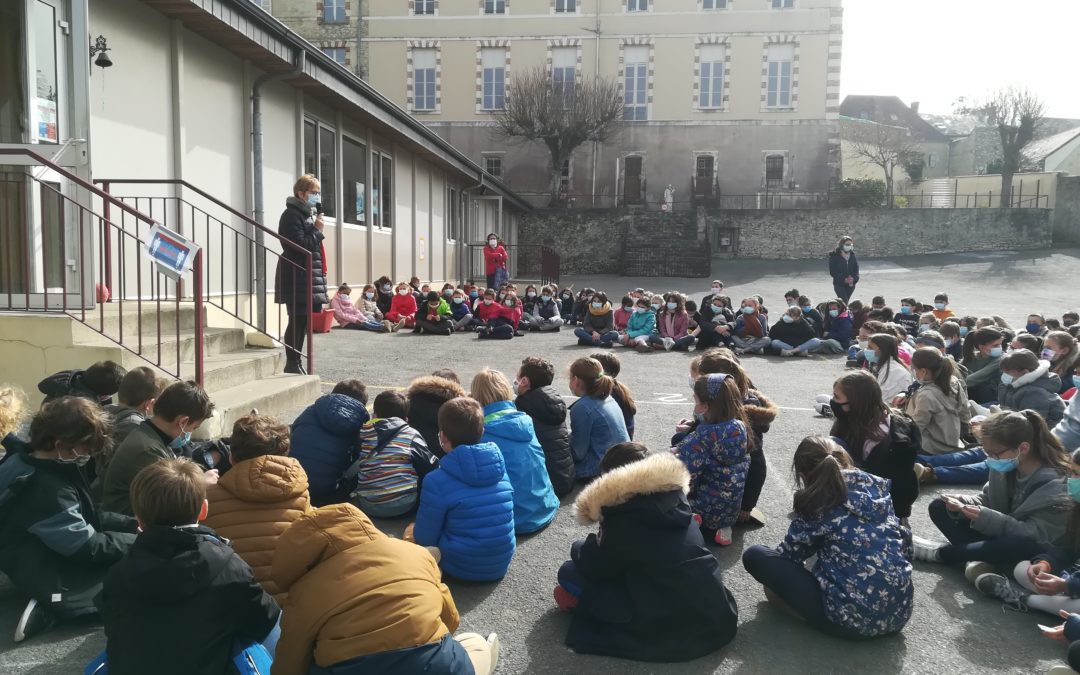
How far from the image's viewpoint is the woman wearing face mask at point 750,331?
14281 mm

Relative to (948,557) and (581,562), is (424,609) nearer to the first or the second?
(581,562)

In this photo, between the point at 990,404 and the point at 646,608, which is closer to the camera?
the point at 646,608

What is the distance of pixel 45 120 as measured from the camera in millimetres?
6969

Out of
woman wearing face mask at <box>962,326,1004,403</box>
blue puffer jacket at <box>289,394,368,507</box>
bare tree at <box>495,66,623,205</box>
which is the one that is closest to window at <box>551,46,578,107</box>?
bare tree at <box>495,66,623,205</box>

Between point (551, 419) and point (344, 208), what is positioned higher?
point (344, 208)

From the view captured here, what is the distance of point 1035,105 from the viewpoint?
42.7 m

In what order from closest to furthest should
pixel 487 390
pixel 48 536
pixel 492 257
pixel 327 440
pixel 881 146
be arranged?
pixel 48 536 → pixel 487 390 → pixel 327 440 → pixel 492 257 → pixel 881 146

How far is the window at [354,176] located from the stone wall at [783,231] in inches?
826

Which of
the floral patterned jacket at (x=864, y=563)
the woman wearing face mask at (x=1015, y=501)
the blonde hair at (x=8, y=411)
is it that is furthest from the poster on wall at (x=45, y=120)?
the woman wearing face mask at (x=1015, y=501)

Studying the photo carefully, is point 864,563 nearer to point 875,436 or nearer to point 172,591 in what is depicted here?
point 875,436

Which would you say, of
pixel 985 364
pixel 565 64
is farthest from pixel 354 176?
pixel 565 64

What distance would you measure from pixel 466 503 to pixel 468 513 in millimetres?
56

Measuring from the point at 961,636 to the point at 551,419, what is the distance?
280 centimetres

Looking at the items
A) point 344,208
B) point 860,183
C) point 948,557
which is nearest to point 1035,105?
point 860,183
